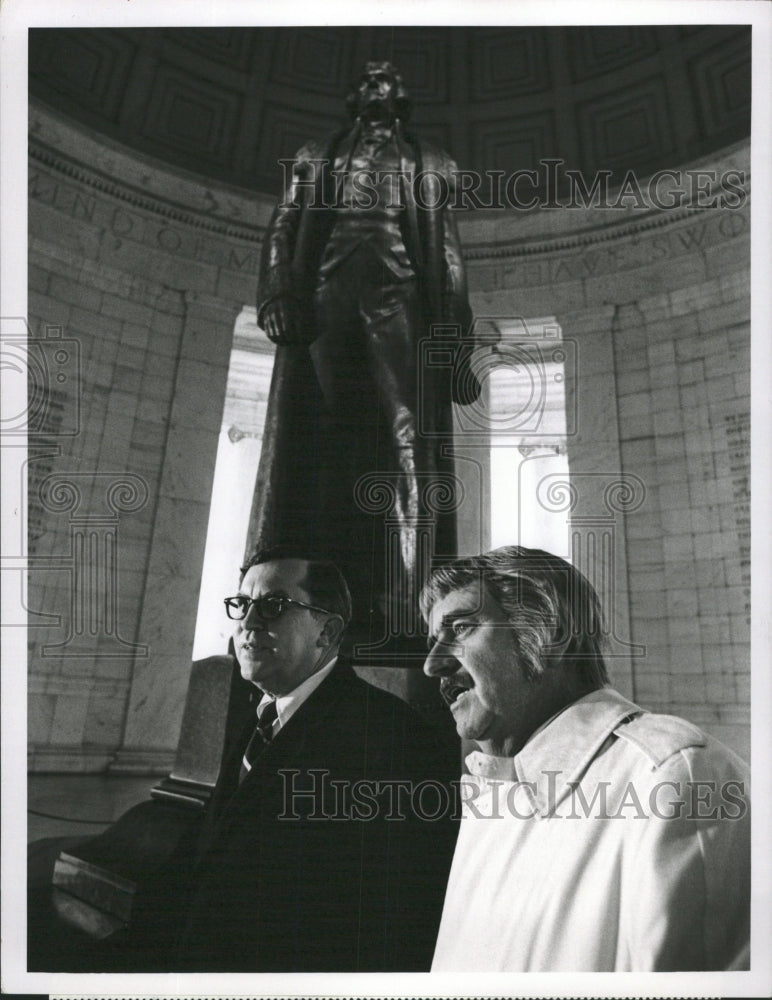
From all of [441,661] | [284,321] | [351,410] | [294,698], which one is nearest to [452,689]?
[441,661]

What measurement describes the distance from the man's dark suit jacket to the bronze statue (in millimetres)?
414

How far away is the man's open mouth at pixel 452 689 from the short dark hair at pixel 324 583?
0.47m

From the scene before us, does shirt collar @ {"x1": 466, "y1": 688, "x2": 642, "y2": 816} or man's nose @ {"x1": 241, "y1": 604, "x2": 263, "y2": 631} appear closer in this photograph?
shirt collar @ {"x1": 466, "y1": 688, "x2": 642, "y2": 816}

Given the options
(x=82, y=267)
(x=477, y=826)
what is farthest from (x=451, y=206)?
(x=477, y=826)

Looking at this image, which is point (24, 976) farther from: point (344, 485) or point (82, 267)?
point (82, 267)

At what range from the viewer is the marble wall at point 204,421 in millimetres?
3877

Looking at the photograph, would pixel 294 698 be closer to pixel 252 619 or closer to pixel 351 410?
pixel 252 619

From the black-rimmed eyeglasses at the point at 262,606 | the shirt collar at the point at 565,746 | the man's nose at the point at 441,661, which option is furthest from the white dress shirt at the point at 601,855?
the black-rimmed eyeglasses at the point at 262,606

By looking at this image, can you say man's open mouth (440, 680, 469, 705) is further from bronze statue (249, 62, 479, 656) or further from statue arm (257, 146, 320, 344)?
statue arm (257, 146, 320, 344)

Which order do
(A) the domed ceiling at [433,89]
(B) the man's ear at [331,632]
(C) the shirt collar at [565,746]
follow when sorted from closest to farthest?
(C) the shirt collar at [565,746]
(B) the man's ear at [331,632]
(A) the domed ceiling at [433,89]

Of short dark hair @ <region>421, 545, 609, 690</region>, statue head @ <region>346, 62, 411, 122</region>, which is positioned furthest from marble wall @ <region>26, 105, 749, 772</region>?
statue head @ <region>346, 62, 411, 122</region>

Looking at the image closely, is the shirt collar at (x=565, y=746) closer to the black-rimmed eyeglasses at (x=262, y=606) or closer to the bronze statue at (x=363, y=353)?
the bronze statue at (x=363, y=353)

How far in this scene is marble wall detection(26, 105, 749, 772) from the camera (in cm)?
388

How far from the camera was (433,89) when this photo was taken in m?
4.43
